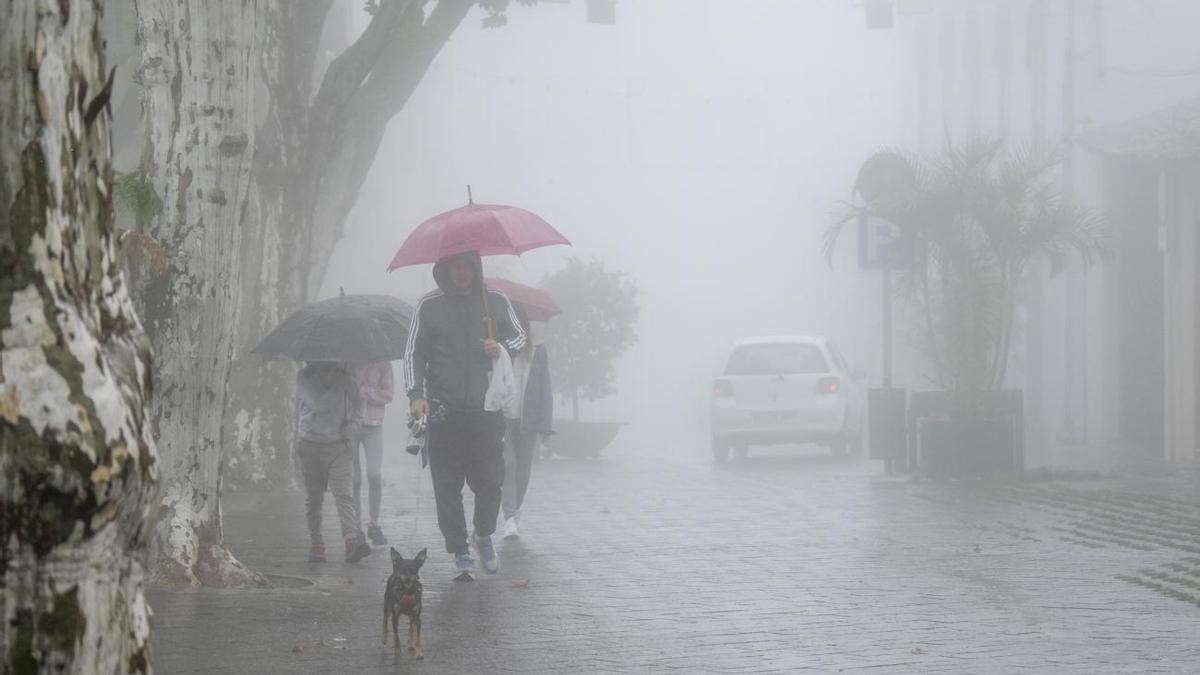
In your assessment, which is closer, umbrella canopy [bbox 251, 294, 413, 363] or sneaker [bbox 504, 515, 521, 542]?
umbrella canopy [bbox 251, 294, 413, 363]

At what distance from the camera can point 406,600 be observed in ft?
24.2

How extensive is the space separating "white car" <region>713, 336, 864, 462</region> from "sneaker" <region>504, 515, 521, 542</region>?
11484 millimetres

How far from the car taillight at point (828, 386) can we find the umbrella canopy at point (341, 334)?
12.8 metres

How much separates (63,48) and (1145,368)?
997 inches

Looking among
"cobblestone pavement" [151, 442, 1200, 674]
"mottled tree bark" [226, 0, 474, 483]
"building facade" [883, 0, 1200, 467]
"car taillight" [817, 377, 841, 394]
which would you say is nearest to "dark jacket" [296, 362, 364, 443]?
"cobblestone pavement" [151, 442, 1200, 674]

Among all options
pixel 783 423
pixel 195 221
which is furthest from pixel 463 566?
pixel 783 423

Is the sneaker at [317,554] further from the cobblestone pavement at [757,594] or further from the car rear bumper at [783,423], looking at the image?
the car rear bumper at [783,423]

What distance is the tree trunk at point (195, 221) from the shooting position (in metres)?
9.73

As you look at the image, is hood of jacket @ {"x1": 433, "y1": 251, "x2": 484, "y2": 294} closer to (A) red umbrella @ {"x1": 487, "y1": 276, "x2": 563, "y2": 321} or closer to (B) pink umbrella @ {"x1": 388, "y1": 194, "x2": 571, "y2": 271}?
(B) pink umbrella @ {"x1": 388, "y1": 194, "x2": 571, "y2": 271}

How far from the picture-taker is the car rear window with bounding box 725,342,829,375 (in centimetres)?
2461

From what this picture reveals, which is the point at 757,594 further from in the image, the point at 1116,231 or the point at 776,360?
the point at 1116,231

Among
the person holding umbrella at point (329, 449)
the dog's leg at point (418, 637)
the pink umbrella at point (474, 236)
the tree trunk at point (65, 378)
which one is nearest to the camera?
the tree trunk at point (65, 378)

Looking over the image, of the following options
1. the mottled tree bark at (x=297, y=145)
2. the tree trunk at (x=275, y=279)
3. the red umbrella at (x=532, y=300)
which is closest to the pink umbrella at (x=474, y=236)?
the red umbrella at (x=532, y=300)

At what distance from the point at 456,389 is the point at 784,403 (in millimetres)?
14524
